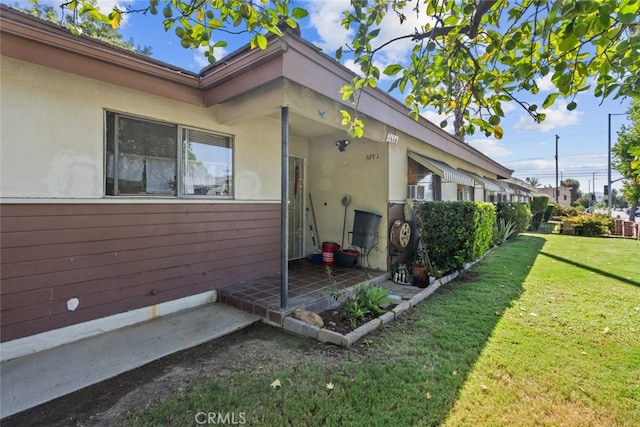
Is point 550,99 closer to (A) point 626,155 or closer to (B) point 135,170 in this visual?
(B) point 135,170

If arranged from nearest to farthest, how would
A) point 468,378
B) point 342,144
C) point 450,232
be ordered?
point 468,378 → point 450,232 → point 342,144

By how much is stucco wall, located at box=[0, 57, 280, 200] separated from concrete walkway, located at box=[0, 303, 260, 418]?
6.79 feet

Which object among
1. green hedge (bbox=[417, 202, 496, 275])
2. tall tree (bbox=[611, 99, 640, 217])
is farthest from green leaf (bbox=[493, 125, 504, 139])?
tall tree (bbox=[611, 99, 640, 217])

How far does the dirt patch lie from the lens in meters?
2.80

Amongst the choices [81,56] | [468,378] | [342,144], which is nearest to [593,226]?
[342,144]

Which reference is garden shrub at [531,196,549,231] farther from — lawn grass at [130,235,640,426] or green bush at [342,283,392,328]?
green bush at [342,283,392,328]

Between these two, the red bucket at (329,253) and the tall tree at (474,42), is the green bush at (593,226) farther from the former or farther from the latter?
the tall tree at (474,42)

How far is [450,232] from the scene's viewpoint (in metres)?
7.45

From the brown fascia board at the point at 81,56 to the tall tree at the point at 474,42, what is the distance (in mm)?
865

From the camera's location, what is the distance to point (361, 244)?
7676 millimetres

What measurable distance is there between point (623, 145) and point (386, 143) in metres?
24.8

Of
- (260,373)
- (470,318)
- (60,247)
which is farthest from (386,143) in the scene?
(60,247)

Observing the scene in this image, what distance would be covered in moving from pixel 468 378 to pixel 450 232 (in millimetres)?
4622

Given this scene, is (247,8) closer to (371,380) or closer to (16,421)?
(371,380)
